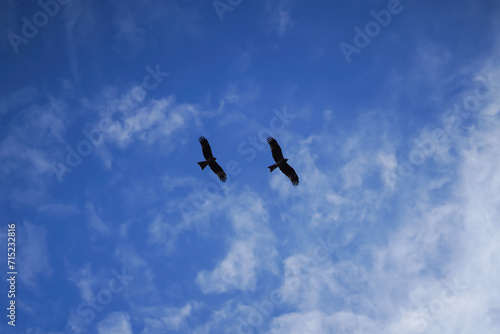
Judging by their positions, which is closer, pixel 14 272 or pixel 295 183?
pixel 14 272

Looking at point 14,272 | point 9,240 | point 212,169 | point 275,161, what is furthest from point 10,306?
point 275,161

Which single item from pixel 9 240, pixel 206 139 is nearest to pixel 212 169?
pixel 206 139

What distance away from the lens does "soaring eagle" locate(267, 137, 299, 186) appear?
1171 inches

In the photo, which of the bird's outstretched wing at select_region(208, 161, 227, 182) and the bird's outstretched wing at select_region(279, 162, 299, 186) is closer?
the bird's outstretched wing at select_region(279, 162, 299, 186)

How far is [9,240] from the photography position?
1180 inches

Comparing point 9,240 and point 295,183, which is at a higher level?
point 295,183

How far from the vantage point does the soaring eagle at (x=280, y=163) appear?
97.6 ft

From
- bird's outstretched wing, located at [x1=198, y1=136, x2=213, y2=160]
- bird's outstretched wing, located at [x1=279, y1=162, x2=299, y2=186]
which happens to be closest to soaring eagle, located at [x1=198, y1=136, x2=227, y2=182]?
bird's outstretched wing, located at [x1=198, y1=136, x2=213, y2=160]

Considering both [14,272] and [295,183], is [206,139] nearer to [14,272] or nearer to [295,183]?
[295,183]

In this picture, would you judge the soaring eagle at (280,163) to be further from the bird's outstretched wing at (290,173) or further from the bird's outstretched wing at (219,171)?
the bird's outstretched wing at (219,171)

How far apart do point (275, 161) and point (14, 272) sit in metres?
21.5

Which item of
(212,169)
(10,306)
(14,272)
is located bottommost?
(10,306)

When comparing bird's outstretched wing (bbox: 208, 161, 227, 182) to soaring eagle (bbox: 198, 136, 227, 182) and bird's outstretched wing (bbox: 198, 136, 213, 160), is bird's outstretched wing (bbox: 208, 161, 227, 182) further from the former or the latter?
bird's outstretched wing (bbox: 198, 136, 213, 160)

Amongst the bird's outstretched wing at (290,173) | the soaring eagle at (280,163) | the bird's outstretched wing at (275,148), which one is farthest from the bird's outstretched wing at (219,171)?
the bird's outstretched wing at (290,173)
